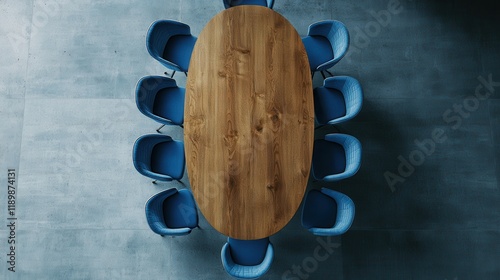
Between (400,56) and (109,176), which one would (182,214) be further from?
(400,56)

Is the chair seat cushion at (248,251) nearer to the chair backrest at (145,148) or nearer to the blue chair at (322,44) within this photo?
the chair backrest at (145,148)

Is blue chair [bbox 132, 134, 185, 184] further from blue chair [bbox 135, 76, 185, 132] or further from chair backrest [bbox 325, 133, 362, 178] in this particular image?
chair backrest [bbox 325, 133, 362, 178]

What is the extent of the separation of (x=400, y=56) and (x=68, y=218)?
12.2 feet

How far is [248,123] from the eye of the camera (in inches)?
133

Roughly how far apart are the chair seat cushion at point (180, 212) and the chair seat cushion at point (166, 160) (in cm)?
23

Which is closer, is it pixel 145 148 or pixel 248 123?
pixel 248 123

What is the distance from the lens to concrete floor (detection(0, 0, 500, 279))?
390 cm

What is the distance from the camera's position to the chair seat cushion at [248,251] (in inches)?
139

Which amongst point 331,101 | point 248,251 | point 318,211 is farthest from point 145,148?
point 331,101

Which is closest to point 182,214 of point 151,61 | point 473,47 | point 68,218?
point 68,218

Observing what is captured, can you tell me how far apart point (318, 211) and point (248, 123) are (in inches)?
40.7

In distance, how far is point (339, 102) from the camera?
3826 mm

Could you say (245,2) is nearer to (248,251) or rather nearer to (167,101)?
(167,101)

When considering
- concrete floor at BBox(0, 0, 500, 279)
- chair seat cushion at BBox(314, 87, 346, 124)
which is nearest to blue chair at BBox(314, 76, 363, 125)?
chair seat cushion at BBox(314, 87, 346, 124)
